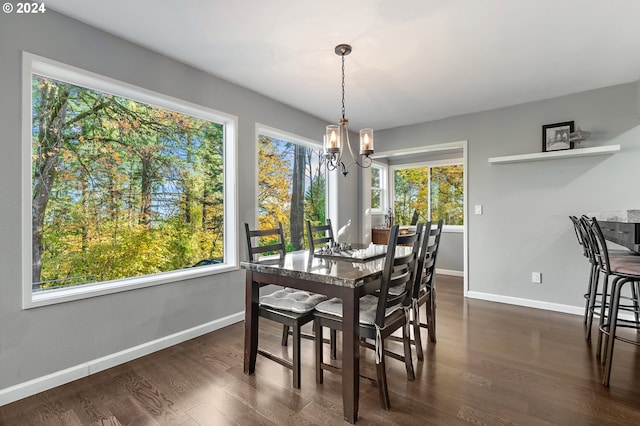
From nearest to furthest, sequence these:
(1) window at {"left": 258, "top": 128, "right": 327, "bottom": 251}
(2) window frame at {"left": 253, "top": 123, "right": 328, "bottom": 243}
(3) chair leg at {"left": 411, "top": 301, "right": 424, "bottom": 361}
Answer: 1. (3) chair leg at {"left": 411, "top": 301, "right": 424, "bottom": 361}
2. (2) window frame at {"left": 253, "top": 123, "right": 328, "bottom": 243}
3. (1) window at {"left": 258, "top": 128, "right": 327, "bottom": 251}

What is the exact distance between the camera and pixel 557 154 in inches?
138

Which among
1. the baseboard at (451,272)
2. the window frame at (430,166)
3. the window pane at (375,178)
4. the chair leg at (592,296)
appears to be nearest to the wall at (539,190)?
the chair leg at (592,296)

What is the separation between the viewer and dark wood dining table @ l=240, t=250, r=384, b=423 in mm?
1724

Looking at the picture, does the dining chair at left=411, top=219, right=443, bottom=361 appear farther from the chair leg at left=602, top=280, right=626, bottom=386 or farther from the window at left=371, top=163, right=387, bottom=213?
the window at left=371, top=163, right=387, bottom=213

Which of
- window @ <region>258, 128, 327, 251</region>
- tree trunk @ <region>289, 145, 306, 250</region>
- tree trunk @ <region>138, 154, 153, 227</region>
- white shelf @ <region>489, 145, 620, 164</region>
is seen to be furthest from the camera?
tree trunk @ <region>289, 145, 306, 250</region>

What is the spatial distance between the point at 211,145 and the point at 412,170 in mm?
4207

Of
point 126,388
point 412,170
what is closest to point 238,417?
point 126,388

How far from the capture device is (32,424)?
1713 millimetres

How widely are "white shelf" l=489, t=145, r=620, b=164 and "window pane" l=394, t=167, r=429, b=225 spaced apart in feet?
6.62

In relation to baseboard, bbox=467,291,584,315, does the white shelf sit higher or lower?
higher

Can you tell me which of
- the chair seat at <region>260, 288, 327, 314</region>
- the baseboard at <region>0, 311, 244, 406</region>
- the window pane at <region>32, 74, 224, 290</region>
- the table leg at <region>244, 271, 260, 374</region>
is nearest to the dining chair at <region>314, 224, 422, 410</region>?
the chair seat at <region>260, 288, 327, 314</region>

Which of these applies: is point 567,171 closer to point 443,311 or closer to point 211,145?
point 443,311

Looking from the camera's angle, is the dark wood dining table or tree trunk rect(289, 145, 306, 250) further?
tree trunk rect(289, 145, 306, 250)

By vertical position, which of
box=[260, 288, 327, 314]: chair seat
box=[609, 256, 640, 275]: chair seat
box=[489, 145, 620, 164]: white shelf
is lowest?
box=[260, 288, 327, 314]: chair seat
